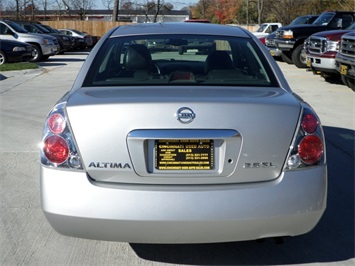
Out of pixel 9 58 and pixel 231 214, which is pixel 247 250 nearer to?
pixel 231 214

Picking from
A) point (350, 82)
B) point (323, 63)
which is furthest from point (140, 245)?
point (323, 63)

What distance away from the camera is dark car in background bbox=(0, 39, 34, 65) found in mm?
18781

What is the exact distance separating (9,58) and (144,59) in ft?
51.7

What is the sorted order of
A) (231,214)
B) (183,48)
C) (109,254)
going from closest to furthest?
1. (231,214)
2. (109,254)
3. (183,48)

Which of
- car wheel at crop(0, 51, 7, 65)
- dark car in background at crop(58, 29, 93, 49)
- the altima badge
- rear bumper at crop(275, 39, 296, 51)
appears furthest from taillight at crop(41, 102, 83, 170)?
dark car in background at crop(58, 29, 93, 49)

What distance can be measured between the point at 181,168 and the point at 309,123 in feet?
2.86

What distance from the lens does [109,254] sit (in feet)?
12.5

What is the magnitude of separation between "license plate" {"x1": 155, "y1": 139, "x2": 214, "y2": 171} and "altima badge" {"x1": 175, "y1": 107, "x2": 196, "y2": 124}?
119mm

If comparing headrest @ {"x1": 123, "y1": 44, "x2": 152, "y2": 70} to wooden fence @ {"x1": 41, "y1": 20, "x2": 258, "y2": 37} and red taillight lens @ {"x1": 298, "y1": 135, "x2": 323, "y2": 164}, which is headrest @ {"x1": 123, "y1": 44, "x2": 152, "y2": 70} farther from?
wooden fence @ {"x1": 41, "y1": 20, "x2": 258, "y2": 37}

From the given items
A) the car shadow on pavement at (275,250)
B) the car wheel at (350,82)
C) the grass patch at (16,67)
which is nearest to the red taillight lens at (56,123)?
the car shadow on pavement at (275,250)

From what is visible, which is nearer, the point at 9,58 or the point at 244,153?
the point at 244,153

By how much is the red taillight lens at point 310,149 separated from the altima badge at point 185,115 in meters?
0.72

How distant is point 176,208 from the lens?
3.06 m

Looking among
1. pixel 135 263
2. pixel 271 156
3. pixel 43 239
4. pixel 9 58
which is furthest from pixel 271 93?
pixel 9 58
